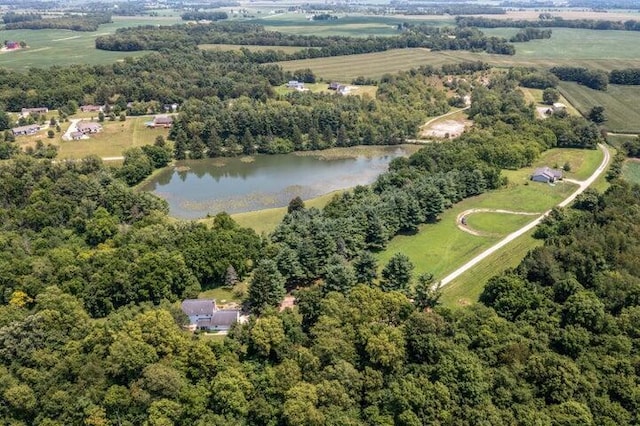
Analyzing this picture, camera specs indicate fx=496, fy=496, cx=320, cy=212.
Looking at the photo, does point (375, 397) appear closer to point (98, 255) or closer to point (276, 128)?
point (98, 255)

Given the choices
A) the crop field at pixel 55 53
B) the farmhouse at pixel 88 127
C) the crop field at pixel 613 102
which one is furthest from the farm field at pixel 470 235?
the crop field at pixel 55 53

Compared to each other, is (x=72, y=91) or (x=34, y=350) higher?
(x=72, y=91)

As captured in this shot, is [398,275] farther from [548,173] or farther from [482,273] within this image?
[548,173]

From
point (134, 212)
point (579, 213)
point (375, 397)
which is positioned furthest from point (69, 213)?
point (579, 213)

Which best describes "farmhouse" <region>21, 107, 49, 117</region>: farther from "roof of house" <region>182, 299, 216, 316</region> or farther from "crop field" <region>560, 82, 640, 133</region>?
"crop field" <region>560, 82, 640, 133</region>

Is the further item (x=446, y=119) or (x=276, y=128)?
(x=446, y=119)

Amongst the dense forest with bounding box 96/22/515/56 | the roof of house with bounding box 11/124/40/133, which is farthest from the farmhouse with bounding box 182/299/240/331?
the dense forest with bounding box 96/22/515/56

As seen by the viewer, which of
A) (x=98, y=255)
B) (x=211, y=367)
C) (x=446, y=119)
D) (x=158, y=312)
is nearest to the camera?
(x=211, y=367)
